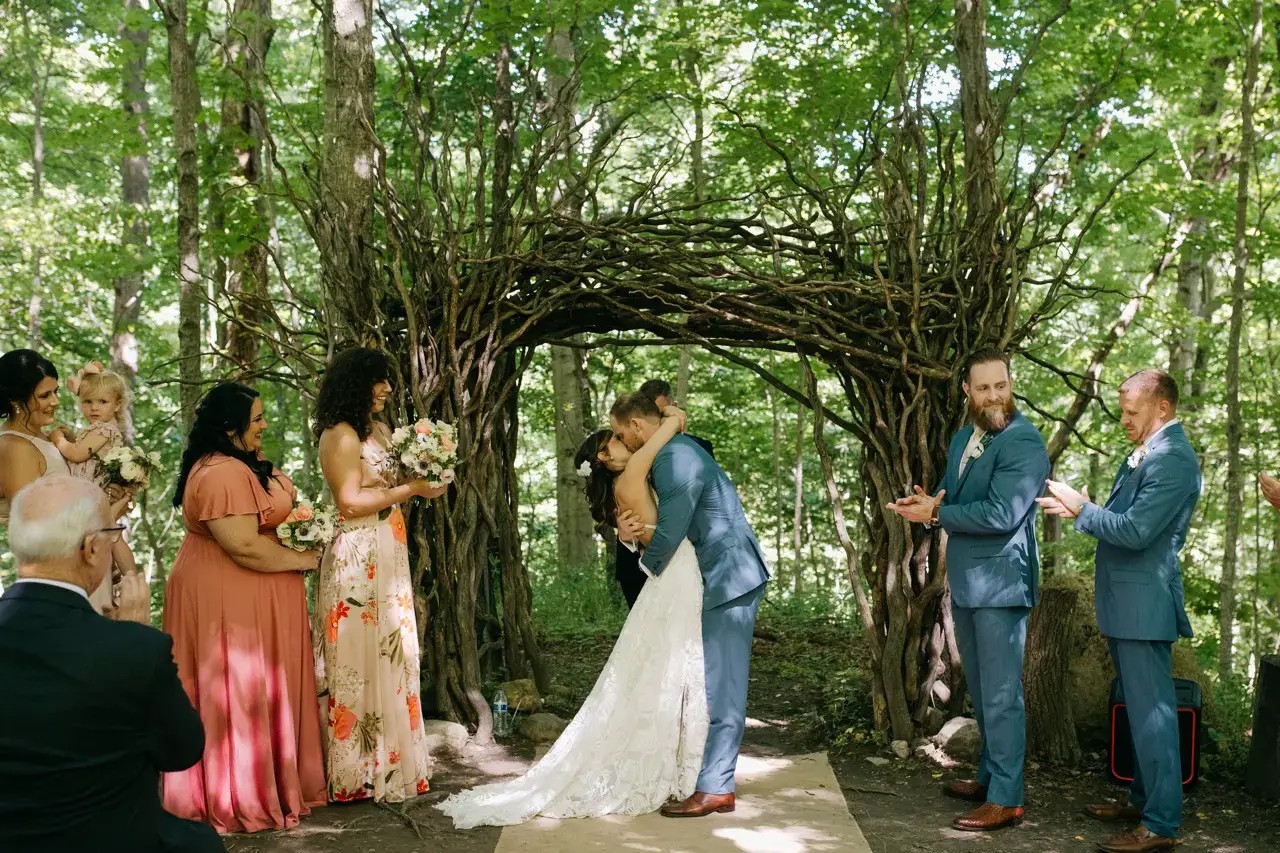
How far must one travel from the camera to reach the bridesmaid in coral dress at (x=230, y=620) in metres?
4.43

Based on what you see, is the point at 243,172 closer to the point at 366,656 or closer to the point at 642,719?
the point at 366,656

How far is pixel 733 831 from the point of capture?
14.9 ft

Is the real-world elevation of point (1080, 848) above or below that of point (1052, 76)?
below

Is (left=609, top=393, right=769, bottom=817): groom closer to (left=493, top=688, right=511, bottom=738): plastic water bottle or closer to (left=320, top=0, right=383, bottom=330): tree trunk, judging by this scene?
(left=493, top=688, right=511, bottom=738): plastic water bottle

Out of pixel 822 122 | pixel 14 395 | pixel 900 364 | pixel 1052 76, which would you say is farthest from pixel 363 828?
pixel 1052 76

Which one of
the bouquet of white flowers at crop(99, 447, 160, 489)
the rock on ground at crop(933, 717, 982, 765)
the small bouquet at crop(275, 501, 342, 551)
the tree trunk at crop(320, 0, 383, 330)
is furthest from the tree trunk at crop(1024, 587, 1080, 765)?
the bouquet of white flowers at crop(99, 447, 160, 489)

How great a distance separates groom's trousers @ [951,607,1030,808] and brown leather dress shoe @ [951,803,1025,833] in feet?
0.09

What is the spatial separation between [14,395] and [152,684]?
2.82 metres

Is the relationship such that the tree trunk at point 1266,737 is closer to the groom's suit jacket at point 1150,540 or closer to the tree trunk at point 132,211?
the groom's suit jacket at point 1150,540

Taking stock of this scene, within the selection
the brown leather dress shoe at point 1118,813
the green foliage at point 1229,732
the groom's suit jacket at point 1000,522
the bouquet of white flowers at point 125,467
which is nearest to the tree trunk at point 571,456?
the green foliage at point 1229,732

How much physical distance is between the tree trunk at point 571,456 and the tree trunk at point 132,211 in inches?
164

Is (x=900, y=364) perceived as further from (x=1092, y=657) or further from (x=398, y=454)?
(x=398, y=454)

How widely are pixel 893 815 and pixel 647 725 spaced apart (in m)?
1.17

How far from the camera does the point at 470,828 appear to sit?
15.0ft
